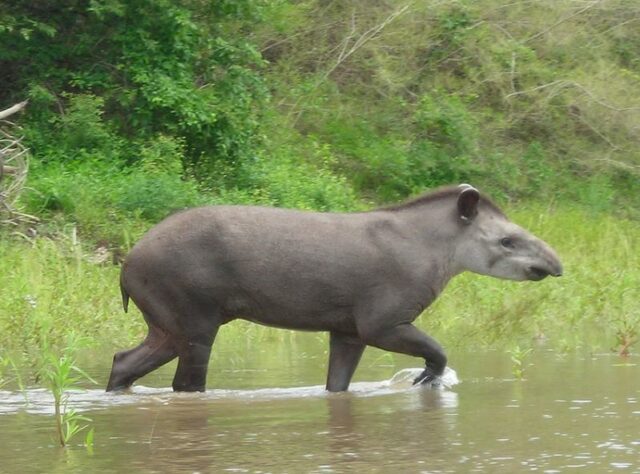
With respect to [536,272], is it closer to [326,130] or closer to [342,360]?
[342,360]

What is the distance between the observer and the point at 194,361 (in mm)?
9070

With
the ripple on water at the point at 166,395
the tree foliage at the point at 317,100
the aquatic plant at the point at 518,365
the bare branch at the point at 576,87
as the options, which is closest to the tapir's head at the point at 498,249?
the aquatic plant at the point at 518,365

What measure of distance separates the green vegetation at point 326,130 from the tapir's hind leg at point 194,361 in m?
1.29

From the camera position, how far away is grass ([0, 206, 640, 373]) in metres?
11.0

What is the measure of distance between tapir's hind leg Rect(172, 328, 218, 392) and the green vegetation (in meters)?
1.29

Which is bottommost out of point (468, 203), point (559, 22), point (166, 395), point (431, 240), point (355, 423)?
point (355, 423)

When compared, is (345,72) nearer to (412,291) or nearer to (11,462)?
(412,291)

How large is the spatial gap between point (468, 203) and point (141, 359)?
241cm

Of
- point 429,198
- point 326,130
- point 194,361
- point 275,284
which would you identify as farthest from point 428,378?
point 326,130

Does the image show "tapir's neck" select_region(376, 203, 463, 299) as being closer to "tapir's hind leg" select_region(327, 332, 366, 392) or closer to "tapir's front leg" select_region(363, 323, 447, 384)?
"tapir's front leg" select_region(363, 323, 447, 384)

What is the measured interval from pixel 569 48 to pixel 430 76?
2.48m

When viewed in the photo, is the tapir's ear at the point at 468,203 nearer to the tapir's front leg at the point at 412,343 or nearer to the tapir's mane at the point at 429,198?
the tapir's mane at the point at 429,198

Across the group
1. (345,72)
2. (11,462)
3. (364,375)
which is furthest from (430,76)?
(11,462)

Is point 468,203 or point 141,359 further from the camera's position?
point 468,203
